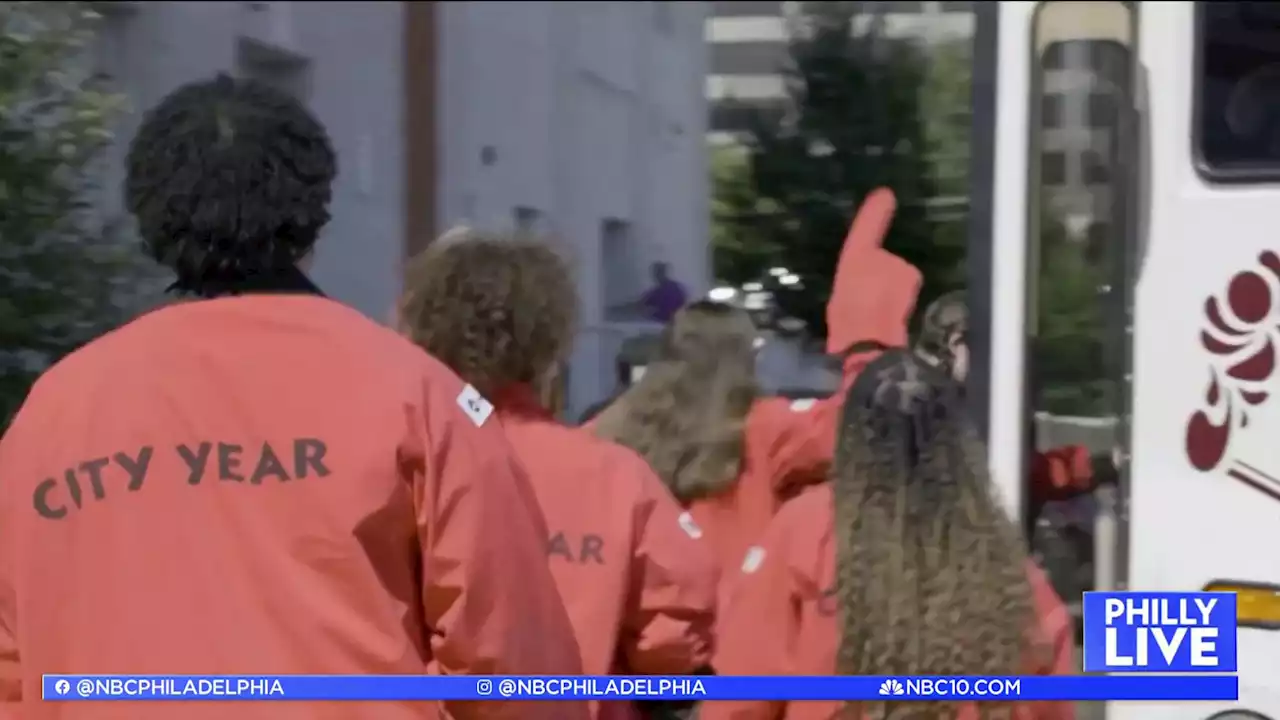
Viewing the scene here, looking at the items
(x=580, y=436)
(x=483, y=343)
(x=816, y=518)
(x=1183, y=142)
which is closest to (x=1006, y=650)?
(x=816, y=518)

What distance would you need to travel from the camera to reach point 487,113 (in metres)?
14.5

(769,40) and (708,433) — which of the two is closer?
(708,433)

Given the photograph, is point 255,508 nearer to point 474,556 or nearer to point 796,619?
point 474,556

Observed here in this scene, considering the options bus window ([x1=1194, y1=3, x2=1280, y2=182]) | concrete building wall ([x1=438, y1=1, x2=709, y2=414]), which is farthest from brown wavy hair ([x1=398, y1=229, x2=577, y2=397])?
concrete building wall ([x1=438, y1=1, x2=709, y2=414])

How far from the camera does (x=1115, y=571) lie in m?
3.49

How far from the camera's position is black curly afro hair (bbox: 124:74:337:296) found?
208 cm

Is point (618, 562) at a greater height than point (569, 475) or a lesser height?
lesser

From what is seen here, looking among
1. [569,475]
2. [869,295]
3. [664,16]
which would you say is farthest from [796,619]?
[664,16]

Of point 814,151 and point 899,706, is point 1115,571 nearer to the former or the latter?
point 899,706

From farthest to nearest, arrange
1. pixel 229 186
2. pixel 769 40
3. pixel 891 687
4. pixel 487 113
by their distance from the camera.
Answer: pixel 487 113
pixel 769 40
pixel 891 687
pixel 229 186

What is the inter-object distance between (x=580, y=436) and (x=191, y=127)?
1.04m

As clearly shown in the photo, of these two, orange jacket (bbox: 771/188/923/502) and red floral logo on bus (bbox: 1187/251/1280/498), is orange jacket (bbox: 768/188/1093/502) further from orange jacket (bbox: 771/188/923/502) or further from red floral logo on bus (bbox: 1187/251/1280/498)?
red floral logo on bus (bbox: 1187/251/1280/498)

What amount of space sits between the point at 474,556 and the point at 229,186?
560 mm

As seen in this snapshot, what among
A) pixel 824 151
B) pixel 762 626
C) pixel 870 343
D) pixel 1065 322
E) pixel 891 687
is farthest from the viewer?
pixel 824 151
